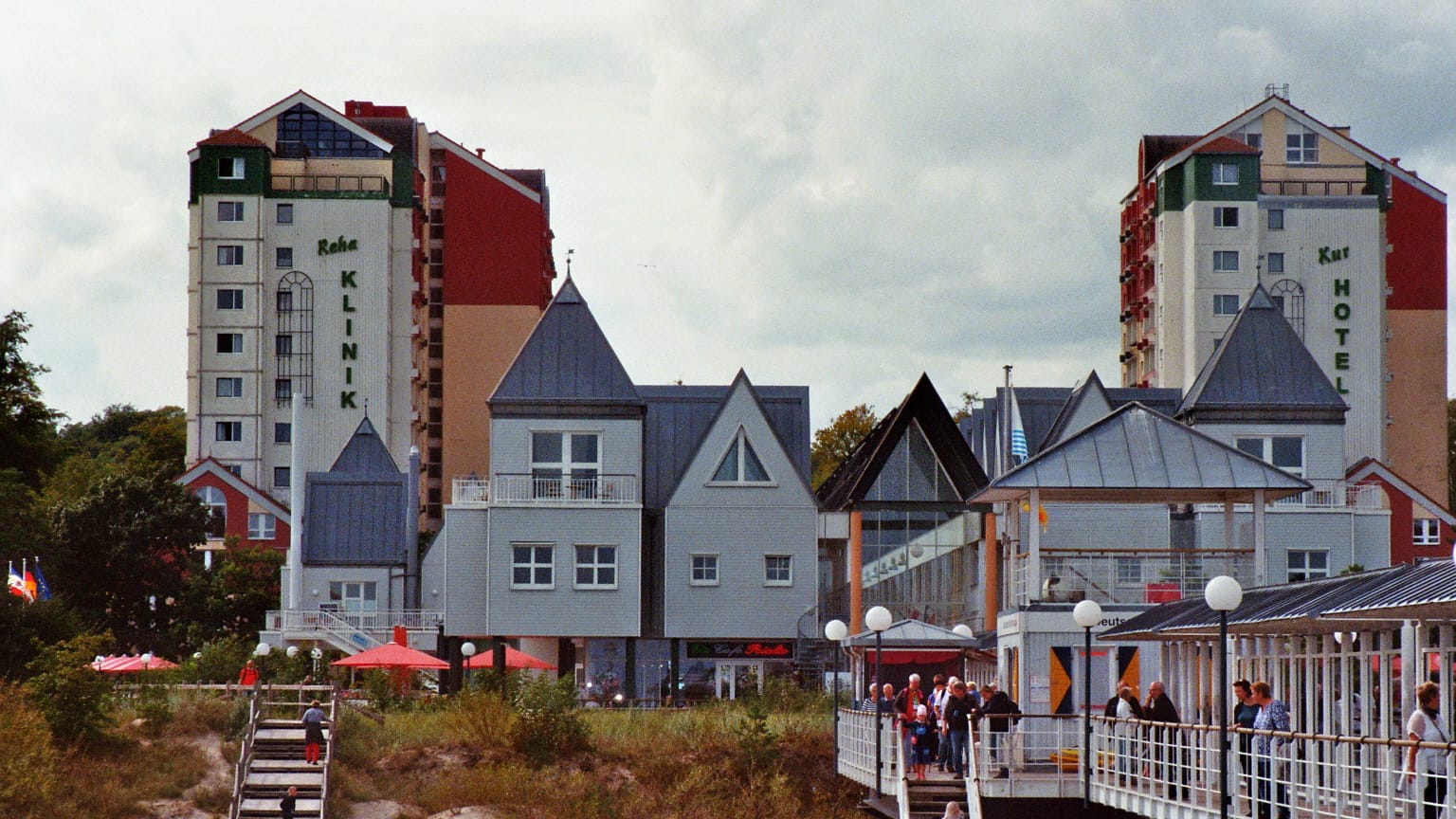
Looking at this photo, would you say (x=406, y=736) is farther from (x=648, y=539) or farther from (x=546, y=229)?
(x=546, y=229)

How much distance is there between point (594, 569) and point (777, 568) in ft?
15.8

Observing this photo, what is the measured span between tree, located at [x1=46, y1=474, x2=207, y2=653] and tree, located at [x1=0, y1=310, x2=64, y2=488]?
10.6 meters

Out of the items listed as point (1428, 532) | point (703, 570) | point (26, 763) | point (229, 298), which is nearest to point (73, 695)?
point (26, 763)

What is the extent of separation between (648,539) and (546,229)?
61.8 metres

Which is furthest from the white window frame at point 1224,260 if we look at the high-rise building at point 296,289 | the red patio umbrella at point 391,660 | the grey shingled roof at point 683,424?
the red patio umbrella at point 391,660

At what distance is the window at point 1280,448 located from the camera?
59906 mm

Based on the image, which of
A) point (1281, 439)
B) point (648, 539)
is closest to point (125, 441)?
point (648, 539)

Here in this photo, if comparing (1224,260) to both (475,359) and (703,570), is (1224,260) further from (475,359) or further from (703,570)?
(703,570)

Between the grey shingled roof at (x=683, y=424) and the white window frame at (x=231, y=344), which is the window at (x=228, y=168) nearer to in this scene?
the white window frame at (x=231, y=344)

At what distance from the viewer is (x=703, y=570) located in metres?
59.1

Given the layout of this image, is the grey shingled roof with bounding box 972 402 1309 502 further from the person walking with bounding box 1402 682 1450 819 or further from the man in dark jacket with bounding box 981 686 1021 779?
the person walking with bounding box 1402 682 1450 819

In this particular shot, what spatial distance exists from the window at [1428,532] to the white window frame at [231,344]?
168ft

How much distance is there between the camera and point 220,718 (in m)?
44.2

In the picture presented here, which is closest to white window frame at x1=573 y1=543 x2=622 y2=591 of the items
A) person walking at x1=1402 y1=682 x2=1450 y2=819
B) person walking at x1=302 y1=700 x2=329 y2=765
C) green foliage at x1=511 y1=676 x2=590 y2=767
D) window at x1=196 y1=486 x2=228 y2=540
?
green foliage at x1=511 y1=676 x2=590 y2=767
